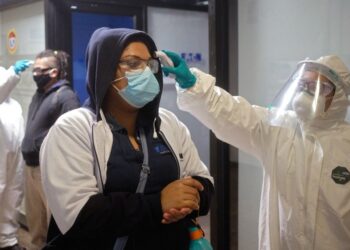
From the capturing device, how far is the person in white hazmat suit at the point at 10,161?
3.09 meters

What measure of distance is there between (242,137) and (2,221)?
7.52ft

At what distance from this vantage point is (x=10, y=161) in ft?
10.4

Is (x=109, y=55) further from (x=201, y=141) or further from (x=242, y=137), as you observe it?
(x=201, y=141)

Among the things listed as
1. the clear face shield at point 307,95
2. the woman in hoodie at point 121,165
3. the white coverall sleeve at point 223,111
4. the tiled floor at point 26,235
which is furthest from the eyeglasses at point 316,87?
the tiled floor at point 26,235

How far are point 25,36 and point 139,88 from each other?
3.08m

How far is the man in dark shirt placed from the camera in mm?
2898

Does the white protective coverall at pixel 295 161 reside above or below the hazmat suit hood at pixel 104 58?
below

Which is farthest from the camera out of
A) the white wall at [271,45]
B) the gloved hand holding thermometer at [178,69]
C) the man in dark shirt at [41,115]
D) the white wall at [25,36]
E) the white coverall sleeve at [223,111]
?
the white wall at [25,36]

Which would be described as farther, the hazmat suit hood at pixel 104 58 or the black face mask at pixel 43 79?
the black face mask at pixel 43 79

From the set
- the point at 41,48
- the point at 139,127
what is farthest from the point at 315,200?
the point at 41,48

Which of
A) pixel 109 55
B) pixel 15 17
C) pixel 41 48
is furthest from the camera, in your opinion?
pixel 15 17

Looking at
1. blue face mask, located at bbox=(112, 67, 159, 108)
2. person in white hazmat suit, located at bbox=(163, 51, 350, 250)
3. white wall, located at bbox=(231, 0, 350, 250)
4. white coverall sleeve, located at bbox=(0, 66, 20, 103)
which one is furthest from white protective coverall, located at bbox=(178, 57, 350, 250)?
white coverall sleeve, located at bbox=(0, 66, 20, 103)

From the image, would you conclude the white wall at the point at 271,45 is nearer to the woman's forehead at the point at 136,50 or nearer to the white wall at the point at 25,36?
the woman's forehead at the point at 136,50

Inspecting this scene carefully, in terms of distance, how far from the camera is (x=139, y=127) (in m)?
1.36
